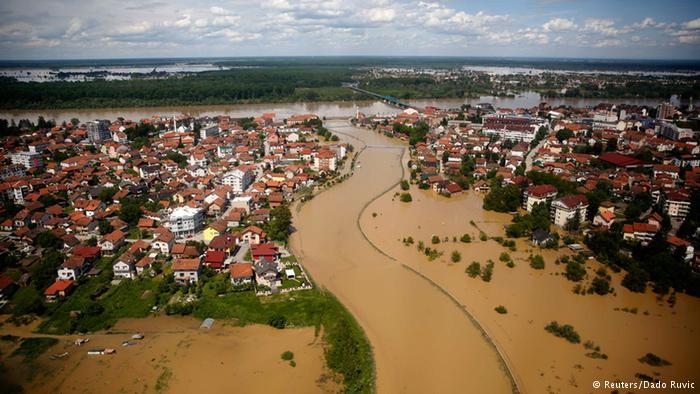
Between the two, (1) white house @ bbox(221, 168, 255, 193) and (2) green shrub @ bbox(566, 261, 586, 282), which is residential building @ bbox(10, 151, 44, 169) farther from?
(2) green shrub @ bbox(566, 261, 586, 282)

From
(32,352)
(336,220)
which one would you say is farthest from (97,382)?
(336,220)

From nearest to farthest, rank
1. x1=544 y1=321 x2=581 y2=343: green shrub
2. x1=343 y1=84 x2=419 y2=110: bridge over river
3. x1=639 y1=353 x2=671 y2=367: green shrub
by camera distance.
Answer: x1=639 y1=353 x2=671 y2=367: green shrub → x1=544 y1=321 x2=581 y2=343: green shrub → x1=343 y1=84 x2=419 y2=110: bridge over river

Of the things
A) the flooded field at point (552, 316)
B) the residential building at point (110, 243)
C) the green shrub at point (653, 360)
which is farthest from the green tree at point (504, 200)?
the residential building at point (110, 243)

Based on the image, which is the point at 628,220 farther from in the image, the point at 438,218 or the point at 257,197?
the point at 257,197

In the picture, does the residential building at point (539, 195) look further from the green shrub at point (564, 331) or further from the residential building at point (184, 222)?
the residential building at point (184, 222)

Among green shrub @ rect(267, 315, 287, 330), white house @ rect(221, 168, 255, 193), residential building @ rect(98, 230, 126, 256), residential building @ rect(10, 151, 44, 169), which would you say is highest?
residential building @ rect(10, 151, 44, 169)

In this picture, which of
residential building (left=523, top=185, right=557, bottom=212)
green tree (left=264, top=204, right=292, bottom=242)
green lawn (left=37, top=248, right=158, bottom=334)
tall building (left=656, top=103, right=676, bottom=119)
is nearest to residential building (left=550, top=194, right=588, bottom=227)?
residential building (left=523, top=185, right=557, bottom=212)
